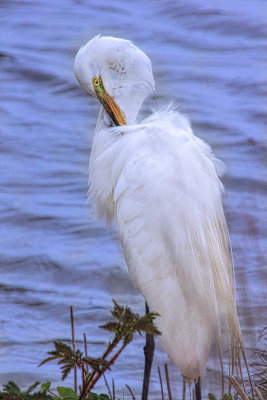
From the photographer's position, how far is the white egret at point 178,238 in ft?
9.64

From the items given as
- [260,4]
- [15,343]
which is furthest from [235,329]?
[260,4]

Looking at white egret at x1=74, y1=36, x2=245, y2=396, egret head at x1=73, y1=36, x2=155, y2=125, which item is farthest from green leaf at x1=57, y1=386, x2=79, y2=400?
egret head at x1=73, y1=36, x2=155, y2=125

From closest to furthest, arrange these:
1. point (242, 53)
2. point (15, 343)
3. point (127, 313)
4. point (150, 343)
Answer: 1. point (127, 313)
2. point (150, 343)
3. point (15, 343)
4. point (242, 53)

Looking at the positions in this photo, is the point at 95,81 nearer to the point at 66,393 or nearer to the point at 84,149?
the point at 66,393

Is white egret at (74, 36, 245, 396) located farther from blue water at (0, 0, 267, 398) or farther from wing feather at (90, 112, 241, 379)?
blue water at (0, 0, 267, 398)

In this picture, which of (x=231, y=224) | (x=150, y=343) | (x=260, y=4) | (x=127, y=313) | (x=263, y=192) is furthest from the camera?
(x=260, y=4)

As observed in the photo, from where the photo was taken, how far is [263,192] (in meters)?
6.25

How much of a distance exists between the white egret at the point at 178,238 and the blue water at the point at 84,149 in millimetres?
125

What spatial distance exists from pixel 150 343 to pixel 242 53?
651 cm

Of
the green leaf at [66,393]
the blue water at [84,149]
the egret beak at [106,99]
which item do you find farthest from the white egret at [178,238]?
the green leaf at [66,393]

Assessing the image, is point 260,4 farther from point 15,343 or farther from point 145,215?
point 145,215

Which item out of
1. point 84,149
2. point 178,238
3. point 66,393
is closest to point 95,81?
point 178,238

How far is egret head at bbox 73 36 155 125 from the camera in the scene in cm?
353

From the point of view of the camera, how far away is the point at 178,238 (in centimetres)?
293
